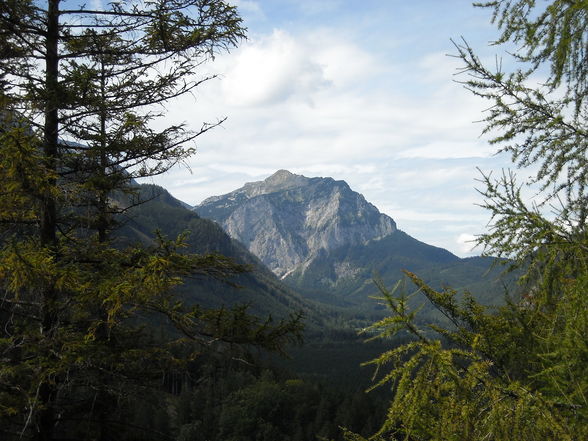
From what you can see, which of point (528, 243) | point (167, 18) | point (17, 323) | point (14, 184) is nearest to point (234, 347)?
point (17, 323)

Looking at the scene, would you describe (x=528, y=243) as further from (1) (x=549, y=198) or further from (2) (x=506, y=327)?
(2) (x=506, y=327)

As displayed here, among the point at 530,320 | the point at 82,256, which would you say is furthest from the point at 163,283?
the point at 530,320

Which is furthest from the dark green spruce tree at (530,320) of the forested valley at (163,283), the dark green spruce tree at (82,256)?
the dark green spruce tree at (82,256)

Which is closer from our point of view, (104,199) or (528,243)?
(528,243)

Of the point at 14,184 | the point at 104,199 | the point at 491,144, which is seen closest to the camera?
the point at 491,144

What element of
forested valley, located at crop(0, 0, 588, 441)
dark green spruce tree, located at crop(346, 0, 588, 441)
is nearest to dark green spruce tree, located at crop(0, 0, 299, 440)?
forested valley, located at crop(0, 0, 588, 441)

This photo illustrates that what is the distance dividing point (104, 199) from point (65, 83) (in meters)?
2.98

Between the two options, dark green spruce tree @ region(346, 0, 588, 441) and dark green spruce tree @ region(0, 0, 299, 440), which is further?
dark green spruce tree @ region(0, 0, 299, 440)

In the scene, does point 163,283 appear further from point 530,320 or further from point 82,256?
point 530,320

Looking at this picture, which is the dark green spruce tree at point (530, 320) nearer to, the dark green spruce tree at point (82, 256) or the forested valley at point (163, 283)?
the forested valley at point (163, 283)

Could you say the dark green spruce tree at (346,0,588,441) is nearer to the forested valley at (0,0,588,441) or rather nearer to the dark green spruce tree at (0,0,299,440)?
the forested valley at (0,0,588,441)

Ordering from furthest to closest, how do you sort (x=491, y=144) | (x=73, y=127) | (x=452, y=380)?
(x=73, y=127) < (x=491, y=144) < (x=452, y=380)

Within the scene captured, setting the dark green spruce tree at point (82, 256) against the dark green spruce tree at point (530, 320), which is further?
the dark green spruce tree at point (82, 256)

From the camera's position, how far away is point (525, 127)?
489 cm
